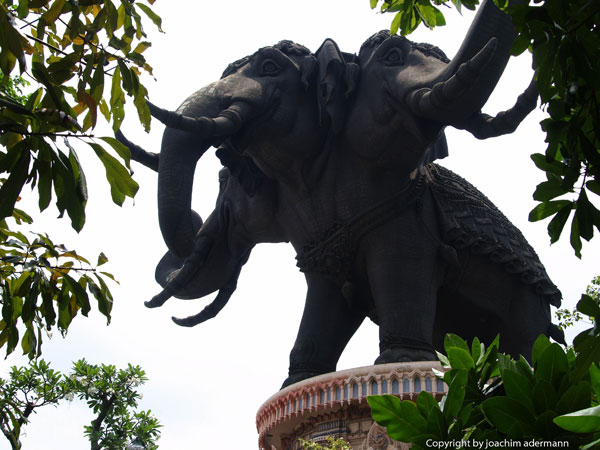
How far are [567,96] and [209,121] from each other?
4.02 metres

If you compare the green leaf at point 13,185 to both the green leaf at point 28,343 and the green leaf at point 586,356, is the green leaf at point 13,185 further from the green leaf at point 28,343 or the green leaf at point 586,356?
the green leaf at point 586,356

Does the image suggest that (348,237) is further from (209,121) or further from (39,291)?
(39,291)

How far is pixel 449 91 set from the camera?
5.84 metres

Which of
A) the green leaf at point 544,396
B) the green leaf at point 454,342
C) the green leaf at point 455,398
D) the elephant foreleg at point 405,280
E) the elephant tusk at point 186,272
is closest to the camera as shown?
the green leaf at point 544,396

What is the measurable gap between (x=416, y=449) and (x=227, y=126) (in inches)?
173

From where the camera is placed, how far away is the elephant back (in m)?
6.71

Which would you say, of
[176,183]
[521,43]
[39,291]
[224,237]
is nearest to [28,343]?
[39,291]

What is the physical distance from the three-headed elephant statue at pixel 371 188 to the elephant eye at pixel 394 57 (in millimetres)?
16

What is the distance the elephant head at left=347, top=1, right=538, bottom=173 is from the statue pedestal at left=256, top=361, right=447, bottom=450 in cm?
166

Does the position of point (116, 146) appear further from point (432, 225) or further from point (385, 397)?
point (432, 225)

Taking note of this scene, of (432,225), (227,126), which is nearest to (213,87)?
(227,126)

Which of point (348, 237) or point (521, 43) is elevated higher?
point (348, 237)

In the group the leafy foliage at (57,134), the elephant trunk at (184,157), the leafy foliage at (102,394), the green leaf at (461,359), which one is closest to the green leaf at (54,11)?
the leafy foliage at (57,134)

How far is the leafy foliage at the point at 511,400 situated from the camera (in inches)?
79.5
